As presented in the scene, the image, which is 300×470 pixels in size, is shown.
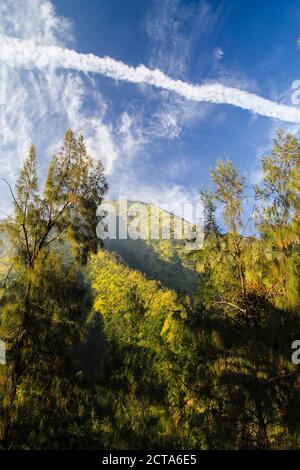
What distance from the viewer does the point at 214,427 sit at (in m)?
5.75

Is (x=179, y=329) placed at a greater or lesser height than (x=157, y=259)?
lesser

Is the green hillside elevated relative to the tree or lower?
elevated

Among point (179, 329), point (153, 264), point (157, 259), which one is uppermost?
point (157, 259)

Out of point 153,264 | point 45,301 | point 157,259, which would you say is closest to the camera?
point 45,301

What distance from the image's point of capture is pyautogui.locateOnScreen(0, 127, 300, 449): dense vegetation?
575 centimetres

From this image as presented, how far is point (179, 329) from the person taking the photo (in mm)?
7961

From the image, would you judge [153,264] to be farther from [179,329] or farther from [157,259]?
[179,329]

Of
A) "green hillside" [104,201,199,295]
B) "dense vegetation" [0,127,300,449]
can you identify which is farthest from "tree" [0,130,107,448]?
"green hillside" [104,201,199,295]

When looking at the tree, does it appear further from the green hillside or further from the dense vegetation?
the green hillside

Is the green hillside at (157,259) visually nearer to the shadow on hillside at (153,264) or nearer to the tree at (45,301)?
the shadow on hillside at (153,264)

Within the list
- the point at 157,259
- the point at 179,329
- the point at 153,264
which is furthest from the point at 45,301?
the point at 157,259

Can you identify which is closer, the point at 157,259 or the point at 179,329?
the point at 179,329
